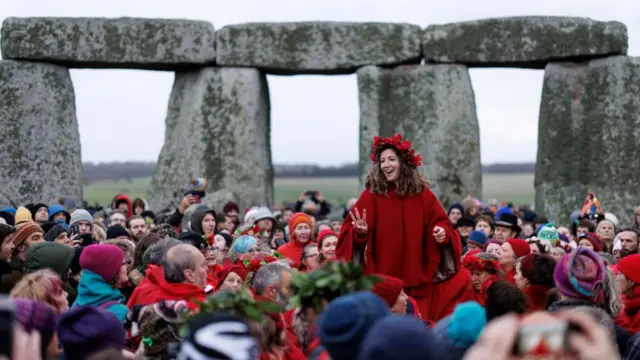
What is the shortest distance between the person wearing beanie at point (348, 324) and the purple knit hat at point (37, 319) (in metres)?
1.26

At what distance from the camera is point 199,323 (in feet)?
15.1

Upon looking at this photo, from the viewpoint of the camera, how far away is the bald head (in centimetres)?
648

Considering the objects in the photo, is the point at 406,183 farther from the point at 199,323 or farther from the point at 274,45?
the point at 274,45

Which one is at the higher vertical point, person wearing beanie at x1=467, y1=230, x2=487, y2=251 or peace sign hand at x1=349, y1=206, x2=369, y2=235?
peace sign hand at x1=349, y1=206, x2=369, y2=235

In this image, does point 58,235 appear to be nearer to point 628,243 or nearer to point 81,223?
point 81,223

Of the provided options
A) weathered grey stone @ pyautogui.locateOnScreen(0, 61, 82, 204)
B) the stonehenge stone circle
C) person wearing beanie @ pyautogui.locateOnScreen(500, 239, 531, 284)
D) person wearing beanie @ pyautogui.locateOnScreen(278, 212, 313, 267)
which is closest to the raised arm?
person wearing beanie @ pyautogui.locateOnScreen(500, 239, 531, 284)

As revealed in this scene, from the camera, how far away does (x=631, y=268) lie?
721 centimetres

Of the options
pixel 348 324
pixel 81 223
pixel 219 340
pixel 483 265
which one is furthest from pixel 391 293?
pixel 81 223

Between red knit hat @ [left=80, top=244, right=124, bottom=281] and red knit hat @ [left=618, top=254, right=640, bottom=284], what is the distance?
10.1 feet

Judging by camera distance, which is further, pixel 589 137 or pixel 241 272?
Result: pixel 589 137

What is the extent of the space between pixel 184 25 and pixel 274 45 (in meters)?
1.38

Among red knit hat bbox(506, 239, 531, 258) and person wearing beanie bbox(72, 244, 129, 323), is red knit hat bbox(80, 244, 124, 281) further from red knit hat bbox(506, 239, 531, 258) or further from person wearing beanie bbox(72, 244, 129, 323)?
red knit hat bbox(506, 239, 531, 258)

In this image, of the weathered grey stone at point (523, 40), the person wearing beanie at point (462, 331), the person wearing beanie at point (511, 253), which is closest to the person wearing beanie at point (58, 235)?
the person wearing beanie at point (511, 253)

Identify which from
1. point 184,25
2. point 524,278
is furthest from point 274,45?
point 524,278
